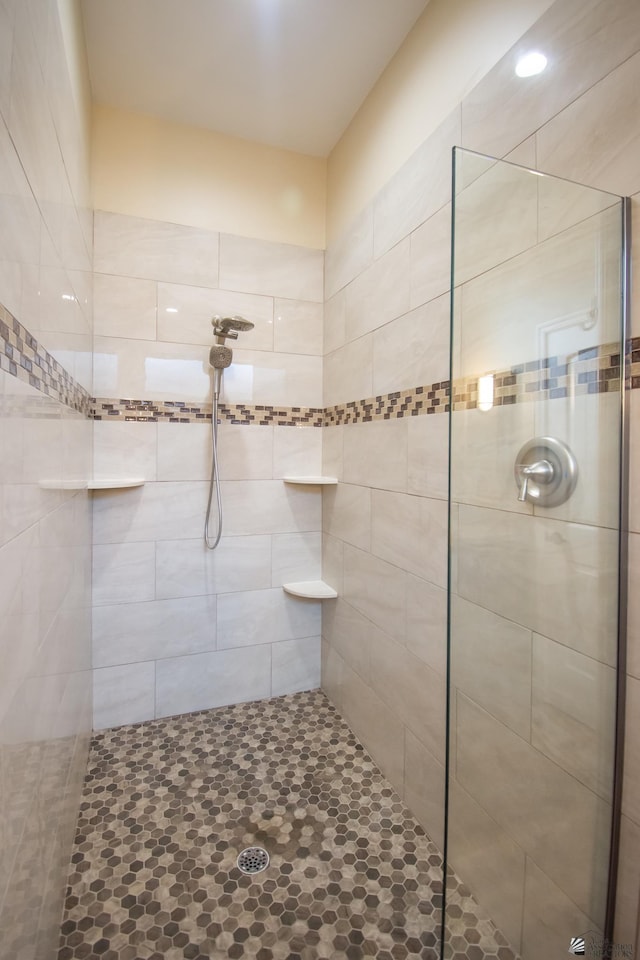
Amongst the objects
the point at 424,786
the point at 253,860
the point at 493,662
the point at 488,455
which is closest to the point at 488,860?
the point at 424,786

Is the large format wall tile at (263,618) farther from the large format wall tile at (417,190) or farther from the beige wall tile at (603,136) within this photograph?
the beige wall tile at (603,136)

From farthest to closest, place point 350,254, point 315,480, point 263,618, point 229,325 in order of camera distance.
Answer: point 263,618 → point 315,480 → point 350,254 → point 229,325

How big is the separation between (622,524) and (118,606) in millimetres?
1978

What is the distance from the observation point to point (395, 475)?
1719 mm

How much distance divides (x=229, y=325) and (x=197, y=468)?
68 centimetres

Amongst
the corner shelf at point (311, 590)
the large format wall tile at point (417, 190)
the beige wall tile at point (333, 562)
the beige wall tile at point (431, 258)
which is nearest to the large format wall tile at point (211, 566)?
the corner shelf at point (311, 590)

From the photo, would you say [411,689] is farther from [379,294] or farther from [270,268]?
[270,268]

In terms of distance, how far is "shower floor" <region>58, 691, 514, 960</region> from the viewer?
117cm

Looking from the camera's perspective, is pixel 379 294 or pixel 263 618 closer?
pixel 379 294

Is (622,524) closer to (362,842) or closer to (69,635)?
(362,842)

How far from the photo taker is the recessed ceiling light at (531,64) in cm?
110

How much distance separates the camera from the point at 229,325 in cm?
198

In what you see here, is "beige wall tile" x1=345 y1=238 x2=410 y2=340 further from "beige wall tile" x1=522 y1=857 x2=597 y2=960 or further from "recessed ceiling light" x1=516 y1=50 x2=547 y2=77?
"beige wall tile" x1=522 y1=857 x2=597 y2=960

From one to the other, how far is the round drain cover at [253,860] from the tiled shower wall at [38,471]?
0.50m
